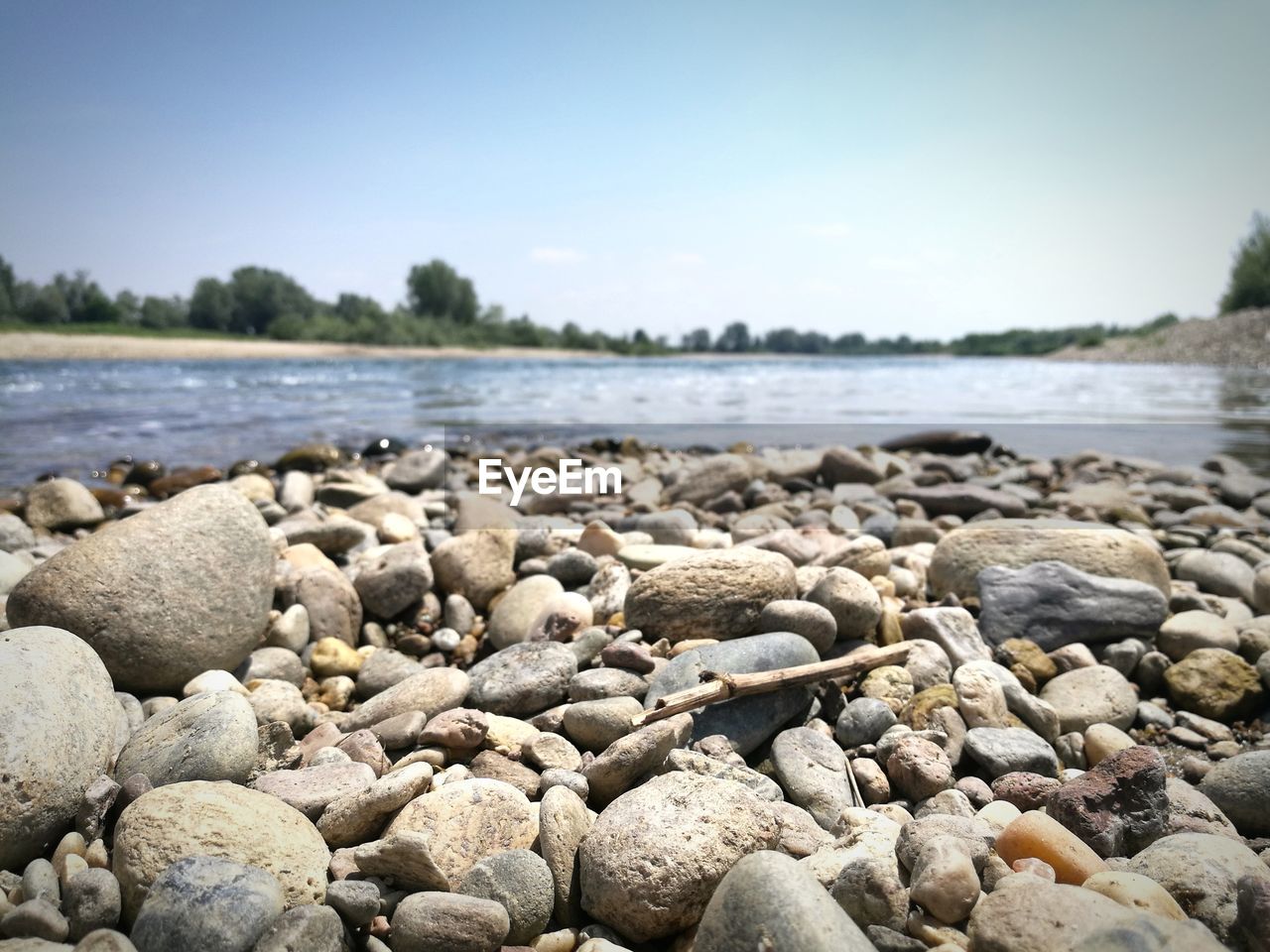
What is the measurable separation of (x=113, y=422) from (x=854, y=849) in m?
12.7

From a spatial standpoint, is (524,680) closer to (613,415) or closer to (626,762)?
(626,762)

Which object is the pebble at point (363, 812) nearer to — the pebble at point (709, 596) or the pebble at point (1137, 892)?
the pebble at point (709, 596)

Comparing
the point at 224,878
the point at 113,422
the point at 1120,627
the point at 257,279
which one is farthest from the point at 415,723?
the point at 257,279

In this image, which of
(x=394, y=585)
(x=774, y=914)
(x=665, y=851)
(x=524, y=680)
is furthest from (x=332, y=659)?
(x=774, y=914)

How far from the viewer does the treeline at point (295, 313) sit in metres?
25.3

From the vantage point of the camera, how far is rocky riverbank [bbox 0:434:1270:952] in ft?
4.93

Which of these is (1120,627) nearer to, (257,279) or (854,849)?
(854,849)

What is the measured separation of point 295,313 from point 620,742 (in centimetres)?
4882

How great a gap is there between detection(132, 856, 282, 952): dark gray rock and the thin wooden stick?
40.0 inches

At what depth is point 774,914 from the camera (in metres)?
1.33

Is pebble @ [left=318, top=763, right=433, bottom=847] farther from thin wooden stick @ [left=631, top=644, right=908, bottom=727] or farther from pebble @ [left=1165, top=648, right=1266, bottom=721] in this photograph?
pebble @ [left=1165, top=648, right=1266, bottom=721]

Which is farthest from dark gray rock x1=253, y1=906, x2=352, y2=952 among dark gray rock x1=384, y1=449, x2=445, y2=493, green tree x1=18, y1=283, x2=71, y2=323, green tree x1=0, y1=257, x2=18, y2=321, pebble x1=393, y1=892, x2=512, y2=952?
green tree x1=18, y1=283, x2=71, y2=323

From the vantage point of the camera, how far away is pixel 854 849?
5.73 ft

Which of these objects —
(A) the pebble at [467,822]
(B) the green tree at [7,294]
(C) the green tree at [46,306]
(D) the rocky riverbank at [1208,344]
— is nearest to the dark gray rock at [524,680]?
(A) the pebble at [467,822]
